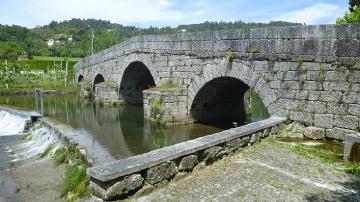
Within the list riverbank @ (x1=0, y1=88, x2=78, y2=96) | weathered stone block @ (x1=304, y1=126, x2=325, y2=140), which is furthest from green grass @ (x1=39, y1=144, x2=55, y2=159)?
riverbank @ (x1=0, y1=88, x2=78, y2=96)

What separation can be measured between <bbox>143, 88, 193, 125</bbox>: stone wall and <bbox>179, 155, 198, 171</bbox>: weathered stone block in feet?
22.1

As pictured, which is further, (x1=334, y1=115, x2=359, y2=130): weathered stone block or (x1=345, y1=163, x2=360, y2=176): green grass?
(x1=334, y1=115, x2=359, y2=130): weathered stone block

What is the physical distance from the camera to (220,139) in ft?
19.8

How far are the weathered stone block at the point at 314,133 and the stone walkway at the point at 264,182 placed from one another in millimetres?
1789

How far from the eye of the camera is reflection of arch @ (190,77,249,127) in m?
12.0

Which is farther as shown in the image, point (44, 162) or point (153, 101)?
point (153, 101)

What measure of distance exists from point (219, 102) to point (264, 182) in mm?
8227

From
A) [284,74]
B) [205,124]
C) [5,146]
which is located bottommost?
[5,146]

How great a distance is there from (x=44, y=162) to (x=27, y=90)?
63.5 ft

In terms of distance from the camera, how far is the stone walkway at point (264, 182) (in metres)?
4.71

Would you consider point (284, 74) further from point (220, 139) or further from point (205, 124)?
point (205, 124)

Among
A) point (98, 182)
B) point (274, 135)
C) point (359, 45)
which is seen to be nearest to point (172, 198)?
point (98, 182)

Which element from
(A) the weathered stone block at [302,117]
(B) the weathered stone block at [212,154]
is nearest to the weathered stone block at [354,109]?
(A) the weathered stone block at [302,117]

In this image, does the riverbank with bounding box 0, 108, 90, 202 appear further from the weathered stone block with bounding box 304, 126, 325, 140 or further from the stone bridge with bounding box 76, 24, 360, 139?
the weathered stone block with bounding box 304, 126, 325, 140
